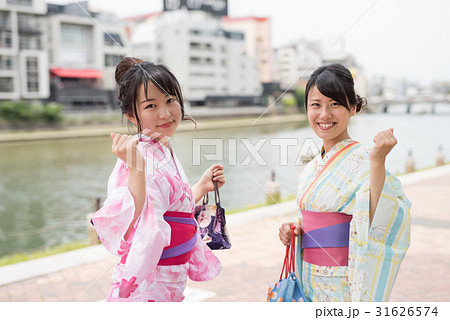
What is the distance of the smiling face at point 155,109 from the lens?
1354mm

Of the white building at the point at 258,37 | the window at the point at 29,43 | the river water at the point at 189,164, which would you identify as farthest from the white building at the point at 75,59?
the white building at the point at 258,37

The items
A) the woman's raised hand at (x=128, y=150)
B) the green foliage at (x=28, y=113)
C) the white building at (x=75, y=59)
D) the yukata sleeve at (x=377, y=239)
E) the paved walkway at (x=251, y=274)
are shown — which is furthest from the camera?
the white building at (x=75, y=59)

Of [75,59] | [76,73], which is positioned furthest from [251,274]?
[75,59]

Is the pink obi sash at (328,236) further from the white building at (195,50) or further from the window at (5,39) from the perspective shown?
the window at (5,39)

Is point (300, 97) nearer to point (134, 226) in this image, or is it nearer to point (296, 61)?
point (296, 61)

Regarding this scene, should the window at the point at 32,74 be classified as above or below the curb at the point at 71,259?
above

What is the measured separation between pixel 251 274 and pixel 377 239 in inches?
70.9

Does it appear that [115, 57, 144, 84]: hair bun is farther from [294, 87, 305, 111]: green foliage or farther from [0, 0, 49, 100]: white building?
[0, 0, 49, 100]: white building

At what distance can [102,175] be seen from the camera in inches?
653

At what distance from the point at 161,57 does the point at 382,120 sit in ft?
2.78

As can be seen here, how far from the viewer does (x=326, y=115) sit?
1.41m

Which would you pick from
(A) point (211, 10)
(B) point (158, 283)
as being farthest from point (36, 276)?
(A) point (211, 10)

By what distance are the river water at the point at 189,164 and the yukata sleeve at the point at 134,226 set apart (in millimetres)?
296

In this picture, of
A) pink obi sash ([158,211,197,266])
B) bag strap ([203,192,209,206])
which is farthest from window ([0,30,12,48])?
pink obi sash ([158,211,197,266])
